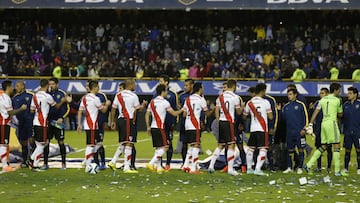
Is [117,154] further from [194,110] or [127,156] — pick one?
[194,110]

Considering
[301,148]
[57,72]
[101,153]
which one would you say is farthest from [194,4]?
[301,148]

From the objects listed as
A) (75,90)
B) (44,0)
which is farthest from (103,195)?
(44,0)

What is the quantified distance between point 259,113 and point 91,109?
3457 millimetres

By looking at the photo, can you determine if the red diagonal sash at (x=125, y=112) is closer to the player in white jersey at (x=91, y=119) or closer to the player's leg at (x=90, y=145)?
the player in white jersey at (x=91, y=119)

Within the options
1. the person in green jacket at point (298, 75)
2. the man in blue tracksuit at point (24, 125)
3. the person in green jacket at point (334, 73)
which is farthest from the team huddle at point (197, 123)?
the person in green jacket at point (334, 73)

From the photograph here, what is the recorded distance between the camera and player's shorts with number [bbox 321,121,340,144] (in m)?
15.7

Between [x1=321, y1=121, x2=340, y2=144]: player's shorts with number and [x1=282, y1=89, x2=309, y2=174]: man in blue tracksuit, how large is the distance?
45cm

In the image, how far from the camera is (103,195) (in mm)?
12266

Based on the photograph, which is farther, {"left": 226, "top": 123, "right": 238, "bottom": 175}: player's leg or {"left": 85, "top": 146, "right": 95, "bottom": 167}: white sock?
{"left": 85, "top": 146, "right": 95, "bottom": 167}: white sock

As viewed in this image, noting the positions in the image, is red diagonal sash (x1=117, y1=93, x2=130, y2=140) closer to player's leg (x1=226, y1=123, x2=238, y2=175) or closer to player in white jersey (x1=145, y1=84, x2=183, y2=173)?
player in white jersey (x1=145, y1=84, x2=183, y2=173)

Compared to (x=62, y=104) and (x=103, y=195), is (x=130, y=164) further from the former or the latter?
(x=103, y=195)

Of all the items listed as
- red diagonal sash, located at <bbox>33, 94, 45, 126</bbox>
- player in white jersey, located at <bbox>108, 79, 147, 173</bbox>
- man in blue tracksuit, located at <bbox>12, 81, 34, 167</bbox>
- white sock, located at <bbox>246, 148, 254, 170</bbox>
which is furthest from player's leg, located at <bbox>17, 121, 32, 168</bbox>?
white sock, located at <bbox>246, 148, 254, 170</bbox>

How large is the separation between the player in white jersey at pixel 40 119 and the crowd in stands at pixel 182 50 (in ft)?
52.8

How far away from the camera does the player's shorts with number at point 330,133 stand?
15.7 m
